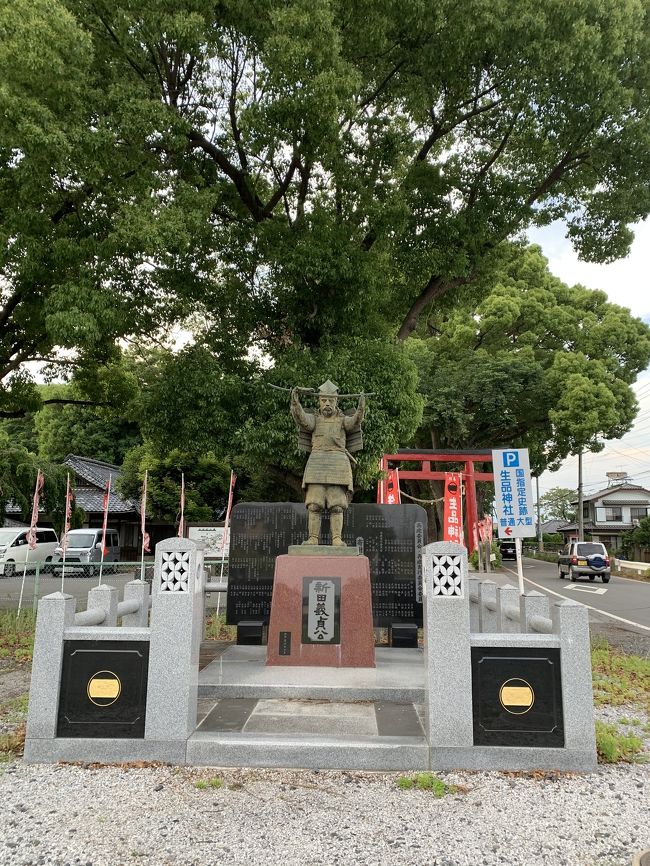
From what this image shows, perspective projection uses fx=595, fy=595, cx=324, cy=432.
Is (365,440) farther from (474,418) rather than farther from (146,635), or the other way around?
(474,418)

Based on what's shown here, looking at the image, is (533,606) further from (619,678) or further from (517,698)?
(619,678)

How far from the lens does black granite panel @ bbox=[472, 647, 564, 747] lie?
13.6 feet

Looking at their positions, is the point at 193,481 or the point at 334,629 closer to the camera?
the point at 334,629

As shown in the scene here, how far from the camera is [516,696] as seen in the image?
419 centimetres

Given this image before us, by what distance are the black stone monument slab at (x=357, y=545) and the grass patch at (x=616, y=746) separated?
142 inches

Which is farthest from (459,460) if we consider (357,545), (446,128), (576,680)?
(576,680)

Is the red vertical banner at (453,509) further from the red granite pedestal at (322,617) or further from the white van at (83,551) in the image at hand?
the red granite pedestal at (322,617)

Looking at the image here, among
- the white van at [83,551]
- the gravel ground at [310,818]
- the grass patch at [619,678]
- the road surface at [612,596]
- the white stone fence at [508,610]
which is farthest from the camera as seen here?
the white van at [83,551]

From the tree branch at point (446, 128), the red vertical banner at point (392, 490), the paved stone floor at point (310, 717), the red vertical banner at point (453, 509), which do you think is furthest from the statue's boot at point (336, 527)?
the red vertical banner at point (453, 509)

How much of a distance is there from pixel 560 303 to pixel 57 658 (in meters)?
25.4

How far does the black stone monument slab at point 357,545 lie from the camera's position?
8273mm

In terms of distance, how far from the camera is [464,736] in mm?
4141

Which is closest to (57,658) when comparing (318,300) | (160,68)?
(318,300)

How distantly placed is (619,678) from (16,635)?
876 centimetres
